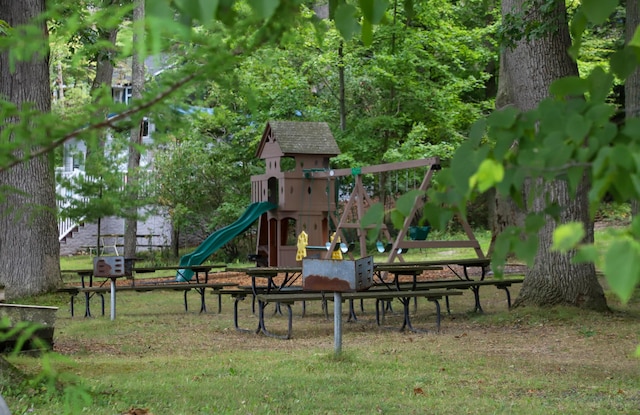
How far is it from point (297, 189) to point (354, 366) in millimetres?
12102

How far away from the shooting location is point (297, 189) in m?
19.7

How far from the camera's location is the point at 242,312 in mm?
14078

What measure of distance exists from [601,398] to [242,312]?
821 cm

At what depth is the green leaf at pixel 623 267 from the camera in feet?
5.18

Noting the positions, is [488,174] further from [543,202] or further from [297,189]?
[297,189]

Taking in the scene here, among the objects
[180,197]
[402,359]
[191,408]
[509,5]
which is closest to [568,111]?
[191,408]

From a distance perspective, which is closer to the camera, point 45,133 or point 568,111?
point 568,111

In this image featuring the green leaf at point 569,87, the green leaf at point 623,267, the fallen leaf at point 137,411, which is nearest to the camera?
the green leaf at point 623,267

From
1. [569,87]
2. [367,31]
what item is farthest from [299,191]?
[569,87]

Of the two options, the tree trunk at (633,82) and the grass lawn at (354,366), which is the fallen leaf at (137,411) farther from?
the tree trunk at (633,82)

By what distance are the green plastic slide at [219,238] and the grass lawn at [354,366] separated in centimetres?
536

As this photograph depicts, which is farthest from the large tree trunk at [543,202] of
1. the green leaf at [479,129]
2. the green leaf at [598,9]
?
the green leaf at [598,9]

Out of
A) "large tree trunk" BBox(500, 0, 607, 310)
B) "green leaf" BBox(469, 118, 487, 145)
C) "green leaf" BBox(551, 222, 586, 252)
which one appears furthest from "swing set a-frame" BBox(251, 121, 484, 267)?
"green leaf" BBox(551, 222, 586, 252)

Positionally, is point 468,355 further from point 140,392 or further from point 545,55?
point 545,55
